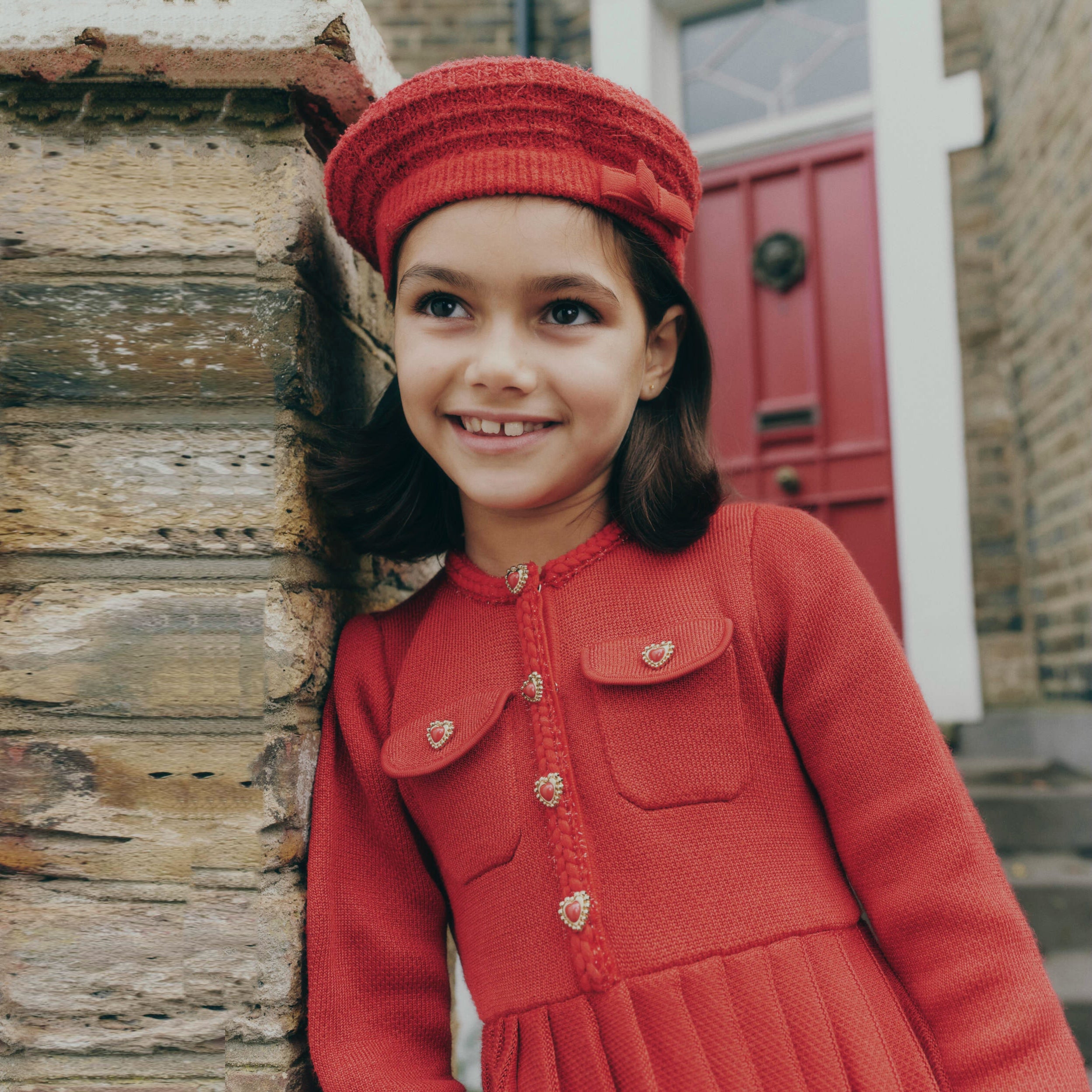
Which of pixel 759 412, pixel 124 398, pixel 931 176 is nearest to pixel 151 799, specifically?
pixel 124 398

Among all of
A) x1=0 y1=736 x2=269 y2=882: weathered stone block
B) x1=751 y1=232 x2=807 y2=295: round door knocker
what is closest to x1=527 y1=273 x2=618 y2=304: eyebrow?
x1=0 y1=736 x2=269 y2=882: weathered stone block

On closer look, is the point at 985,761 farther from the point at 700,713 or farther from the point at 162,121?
the point at 162,121

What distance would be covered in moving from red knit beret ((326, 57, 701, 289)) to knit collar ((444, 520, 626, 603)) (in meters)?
0.40

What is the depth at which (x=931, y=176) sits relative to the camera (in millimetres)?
4234

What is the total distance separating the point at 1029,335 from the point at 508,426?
139 inches

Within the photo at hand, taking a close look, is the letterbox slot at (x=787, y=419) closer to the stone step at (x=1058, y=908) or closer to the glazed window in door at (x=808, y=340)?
the glazed window in door at (x=808, y=340)

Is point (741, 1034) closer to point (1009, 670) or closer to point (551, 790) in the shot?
point (551, 790)

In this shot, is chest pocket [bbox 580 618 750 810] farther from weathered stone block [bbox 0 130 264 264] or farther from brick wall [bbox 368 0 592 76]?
brick wall [bbox 368 0 592 76]

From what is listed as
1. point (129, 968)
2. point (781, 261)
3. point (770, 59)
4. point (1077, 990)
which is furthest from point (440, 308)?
point (770, 59)

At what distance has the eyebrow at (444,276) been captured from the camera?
3.78 ft

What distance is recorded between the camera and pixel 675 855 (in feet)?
3.68

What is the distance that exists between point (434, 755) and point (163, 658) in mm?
364

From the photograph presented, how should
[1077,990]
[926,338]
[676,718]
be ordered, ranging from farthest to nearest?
1. [926,338]
2. [1077,990]
3. [676,718]

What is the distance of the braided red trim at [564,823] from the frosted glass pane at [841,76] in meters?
4.10
